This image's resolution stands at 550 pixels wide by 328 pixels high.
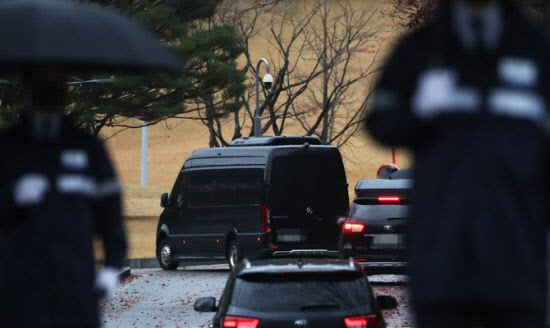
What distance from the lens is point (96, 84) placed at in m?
37.2

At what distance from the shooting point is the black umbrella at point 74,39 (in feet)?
17.1

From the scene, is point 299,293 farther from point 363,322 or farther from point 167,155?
point 167,155

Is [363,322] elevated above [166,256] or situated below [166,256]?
above

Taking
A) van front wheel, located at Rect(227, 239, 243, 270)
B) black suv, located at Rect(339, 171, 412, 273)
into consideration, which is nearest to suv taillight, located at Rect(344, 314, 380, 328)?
black suv, located at Rect(339, 171, 412, 273)

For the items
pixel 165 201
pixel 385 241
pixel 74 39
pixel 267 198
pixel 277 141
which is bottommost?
pixel 385 241

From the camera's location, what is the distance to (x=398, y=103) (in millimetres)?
3984

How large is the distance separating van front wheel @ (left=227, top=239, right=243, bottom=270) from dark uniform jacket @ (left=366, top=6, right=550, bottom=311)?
88.5 feet

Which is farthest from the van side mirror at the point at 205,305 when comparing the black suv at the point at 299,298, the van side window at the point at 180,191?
the van side window at the point at 180,191

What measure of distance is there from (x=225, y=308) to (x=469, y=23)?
8.30 metres

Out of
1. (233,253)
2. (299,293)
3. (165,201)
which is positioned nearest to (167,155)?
(165,201)

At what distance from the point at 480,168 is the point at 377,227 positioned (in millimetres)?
21321

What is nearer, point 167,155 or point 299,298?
point 299,298

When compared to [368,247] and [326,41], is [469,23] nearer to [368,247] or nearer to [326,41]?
[368,247]

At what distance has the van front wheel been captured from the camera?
31.0m
